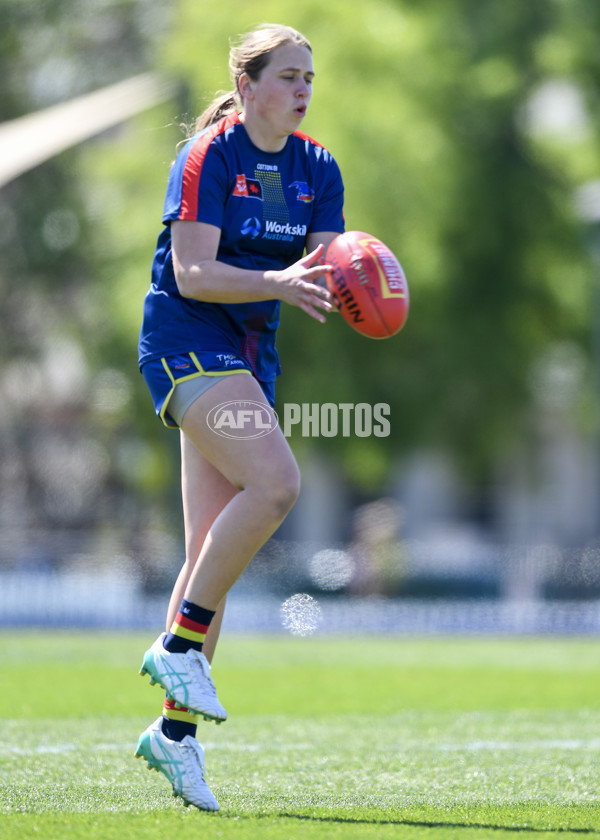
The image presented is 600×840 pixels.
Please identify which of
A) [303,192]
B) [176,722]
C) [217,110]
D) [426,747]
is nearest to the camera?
[176,722]

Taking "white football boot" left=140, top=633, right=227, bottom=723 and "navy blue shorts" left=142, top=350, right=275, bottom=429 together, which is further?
"navy blue shorts" left=142, top=350, right=275, bottom=429

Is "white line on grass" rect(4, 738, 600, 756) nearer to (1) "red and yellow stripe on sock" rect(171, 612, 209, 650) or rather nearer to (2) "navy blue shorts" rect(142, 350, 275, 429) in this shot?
(1) "red and yellow stripe on sock" rect(171, 612, 209, 650)

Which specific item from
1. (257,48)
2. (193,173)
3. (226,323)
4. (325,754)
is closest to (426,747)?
(325,754)

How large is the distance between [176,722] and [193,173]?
165 centimetres

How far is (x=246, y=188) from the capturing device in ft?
13.4

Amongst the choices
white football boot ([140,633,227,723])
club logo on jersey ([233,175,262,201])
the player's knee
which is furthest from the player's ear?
white football boot ([140,633,227,723])

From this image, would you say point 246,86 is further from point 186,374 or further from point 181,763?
point 181,763

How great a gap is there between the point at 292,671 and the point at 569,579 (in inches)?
424

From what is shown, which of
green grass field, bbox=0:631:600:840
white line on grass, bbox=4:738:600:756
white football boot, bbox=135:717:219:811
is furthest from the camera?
white line on grass, bbox=4:738:600:756

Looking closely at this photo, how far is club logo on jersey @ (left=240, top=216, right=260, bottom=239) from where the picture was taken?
4.09 metres

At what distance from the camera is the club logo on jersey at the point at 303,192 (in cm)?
421

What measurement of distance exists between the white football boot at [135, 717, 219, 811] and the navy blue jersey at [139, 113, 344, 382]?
116 cm

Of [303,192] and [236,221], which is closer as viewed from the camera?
[236,221]

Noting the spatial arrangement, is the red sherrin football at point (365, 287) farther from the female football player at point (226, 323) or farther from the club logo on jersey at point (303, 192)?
the club logo on jersey at point (303, 192)
